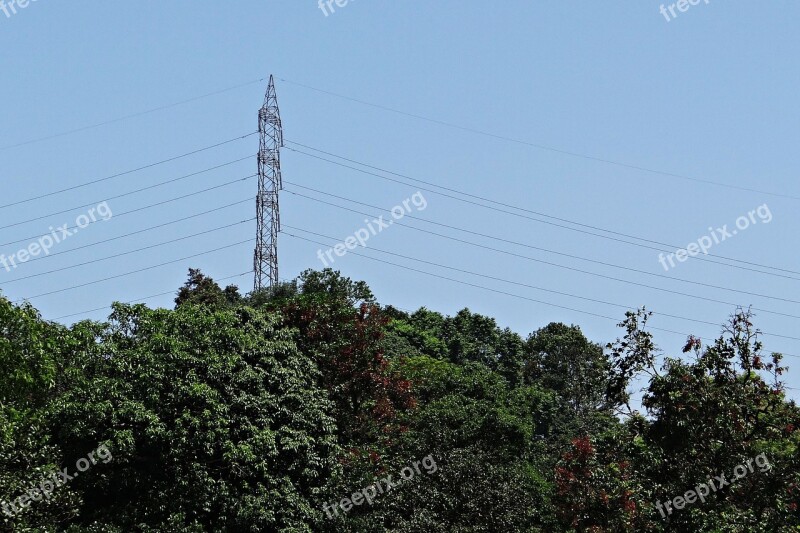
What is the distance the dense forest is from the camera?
2369 centimetres

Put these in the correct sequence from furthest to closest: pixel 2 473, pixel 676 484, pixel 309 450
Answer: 1. pixel 309 450
2. pixel 2 473
3. pixel 676 484

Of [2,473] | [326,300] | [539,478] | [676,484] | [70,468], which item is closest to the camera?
[676,484]

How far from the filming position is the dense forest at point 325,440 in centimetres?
2369

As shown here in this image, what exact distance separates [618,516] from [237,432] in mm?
11116

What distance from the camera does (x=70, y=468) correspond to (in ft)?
95.2

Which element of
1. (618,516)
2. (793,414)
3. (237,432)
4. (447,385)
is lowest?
(618,516)

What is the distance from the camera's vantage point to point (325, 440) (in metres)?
31.4

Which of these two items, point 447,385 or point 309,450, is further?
point 447,385

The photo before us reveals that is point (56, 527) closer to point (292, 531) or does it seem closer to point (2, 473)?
point (2, 473)

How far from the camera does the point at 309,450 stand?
1219 inches

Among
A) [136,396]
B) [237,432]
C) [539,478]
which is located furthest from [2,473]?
[539,478]

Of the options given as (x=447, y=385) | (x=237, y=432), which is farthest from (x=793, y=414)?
(x=447, y=385)

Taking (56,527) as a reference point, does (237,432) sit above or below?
above

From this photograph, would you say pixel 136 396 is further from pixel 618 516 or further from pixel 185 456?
pixel 618 516
